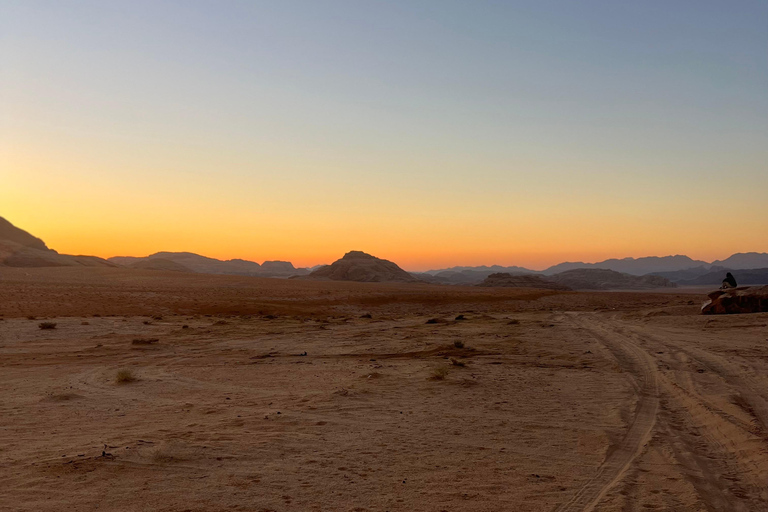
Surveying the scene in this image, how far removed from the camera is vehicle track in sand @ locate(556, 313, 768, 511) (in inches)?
196

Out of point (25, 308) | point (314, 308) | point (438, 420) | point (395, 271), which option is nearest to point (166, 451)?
point (438, 420)

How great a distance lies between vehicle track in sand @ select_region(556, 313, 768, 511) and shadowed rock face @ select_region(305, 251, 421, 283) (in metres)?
98.5

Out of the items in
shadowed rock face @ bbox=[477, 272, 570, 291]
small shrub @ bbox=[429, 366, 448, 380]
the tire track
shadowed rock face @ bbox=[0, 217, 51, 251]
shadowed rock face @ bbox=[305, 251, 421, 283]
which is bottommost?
the tire track

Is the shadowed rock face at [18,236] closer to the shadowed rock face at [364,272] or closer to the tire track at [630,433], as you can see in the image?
the shadowed rock face at [364,272]

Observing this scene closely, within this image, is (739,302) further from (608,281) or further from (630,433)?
(608,281)

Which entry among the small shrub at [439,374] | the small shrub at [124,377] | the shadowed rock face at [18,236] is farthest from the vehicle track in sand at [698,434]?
the shadowed rock face at [18,236]

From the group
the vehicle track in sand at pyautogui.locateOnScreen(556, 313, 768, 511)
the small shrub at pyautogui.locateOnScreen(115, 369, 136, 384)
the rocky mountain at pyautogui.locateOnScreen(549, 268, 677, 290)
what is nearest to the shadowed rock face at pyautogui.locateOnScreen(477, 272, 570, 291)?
the rocky mountain at pyautogui.locateOnScreen(549, 268, 677, 290)

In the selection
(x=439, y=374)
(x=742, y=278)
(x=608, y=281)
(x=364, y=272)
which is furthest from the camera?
(x=742, y=278)

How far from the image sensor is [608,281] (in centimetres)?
13150

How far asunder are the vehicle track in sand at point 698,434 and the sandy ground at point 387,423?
3 centimetres

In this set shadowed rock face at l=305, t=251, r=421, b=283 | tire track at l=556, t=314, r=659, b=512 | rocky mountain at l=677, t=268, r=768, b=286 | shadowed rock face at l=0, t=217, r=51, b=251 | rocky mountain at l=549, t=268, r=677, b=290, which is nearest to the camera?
tire track at l=556, t=314, r=659, b=512

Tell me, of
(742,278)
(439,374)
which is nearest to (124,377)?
(439,374)

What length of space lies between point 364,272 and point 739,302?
315 feet

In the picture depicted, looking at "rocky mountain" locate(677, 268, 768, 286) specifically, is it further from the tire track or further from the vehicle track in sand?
the vehicle track in sand
